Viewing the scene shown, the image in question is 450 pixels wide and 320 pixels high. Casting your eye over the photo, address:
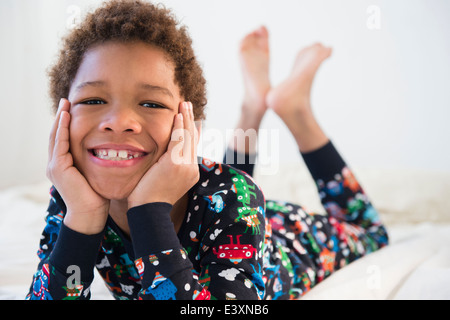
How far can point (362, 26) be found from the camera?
214 cm

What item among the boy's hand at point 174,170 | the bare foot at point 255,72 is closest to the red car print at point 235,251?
the boy's hand at point 174,170

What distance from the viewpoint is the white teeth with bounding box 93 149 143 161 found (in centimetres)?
64

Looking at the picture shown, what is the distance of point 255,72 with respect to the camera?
1430 millimetres

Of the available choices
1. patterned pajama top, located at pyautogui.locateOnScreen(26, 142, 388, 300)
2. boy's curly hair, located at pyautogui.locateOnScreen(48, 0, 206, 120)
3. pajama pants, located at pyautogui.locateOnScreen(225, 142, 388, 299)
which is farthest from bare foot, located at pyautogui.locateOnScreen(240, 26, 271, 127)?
boy's curly hair, located at pyautogui.locateOnScreen(48, 0, 206, 120)

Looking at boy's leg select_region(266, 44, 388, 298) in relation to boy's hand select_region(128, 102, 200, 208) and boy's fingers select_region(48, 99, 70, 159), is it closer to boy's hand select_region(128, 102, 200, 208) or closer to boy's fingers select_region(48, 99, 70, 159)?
boy's hand select_region(128, 102, 200, 208)

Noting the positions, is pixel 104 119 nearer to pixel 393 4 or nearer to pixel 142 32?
pixel 142 32

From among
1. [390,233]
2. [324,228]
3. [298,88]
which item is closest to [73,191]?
[324,228]

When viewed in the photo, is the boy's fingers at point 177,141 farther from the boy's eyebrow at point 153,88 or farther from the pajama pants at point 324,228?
the pajama pants at point 324,228

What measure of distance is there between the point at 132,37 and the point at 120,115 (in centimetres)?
14

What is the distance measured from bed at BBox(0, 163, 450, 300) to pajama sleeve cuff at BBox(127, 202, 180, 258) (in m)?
0.36

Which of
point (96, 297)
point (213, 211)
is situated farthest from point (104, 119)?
point (96, 297)
